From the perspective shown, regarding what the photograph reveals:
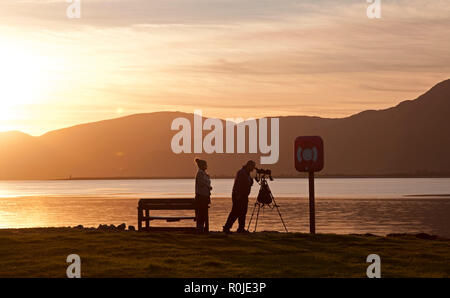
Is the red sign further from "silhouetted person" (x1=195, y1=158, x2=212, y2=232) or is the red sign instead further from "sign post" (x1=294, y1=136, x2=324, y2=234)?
"silhouetted person" (x1=195, y1=158, x2=212, y2=232)

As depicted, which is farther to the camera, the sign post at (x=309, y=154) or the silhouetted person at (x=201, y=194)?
the sign post at (x=309, y=154)

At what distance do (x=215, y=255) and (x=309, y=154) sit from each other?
6.80m

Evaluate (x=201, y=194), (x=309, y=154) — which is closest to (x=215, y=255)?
(x=201, y=194)

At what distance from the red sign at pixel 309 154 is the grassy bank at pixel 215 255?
7.58 feet

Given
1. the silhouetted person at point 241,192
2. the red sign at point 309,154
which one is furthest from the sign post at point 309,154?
the silhouetted person at point 241,192

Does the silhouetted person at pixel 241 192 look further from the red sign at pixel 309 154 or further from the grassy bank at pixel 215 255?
the red sign at pixel 309 154

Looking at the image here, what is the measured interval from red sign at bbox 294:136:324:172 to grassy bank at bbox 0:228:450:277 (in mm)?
2311

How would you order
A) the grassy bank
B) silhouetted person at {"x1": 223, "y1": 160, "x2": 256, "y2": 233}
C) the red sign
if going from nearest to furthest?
the grassy bank < the red sign < silhouetted person at {"x1": 223, "y1": 160, "x2": 256, "y2": 233}

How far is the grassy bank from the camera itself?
15.1 meters

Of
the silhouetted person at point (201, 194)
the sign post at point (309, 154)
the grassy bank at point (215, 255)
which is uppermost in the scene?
the sign post at point (309, 154)

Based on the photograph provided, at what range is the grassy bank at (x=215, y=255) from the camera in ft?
49.7

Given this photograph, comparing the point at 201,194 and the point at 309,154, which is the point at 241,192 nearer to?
the point at 201,194

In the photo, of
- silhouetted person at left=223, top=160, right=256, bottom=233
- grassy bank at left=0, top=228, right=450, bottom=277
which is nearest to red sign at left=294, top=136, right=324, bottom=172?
silhouetted person at left=223, top=160, right=256, bottom=233

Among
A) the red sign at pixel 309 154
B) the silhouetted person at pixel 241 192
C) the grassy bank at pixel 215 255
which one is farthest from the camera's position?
the silhouetted person at pixel 241 192
